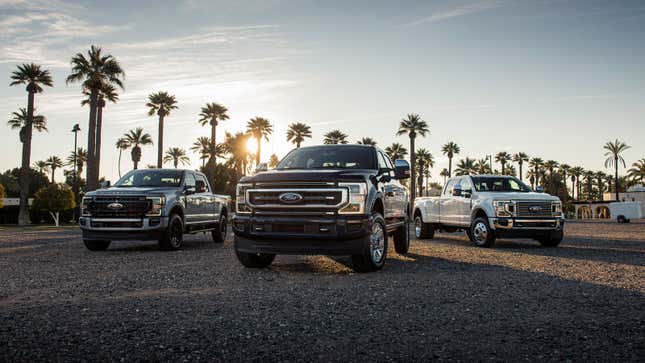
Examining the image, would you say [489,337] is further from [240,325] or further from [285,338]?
[240,325]

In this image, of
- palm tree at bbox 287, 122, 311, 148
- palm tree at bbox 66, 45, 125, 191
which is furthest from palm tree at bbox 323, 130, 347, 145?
palm tree at bbox 66, 45, 125, 191

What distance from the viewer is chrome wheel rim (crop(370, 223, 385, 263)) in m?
8.52

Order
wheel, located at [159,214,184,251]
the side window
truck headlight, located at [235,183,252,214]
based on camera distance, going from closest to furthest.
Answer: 1. truck headlight, located at [235,183,252,214]
2. wheel, located at [159,214,184,251]
3. the side window

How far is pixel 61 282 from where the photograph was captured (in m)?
7.68

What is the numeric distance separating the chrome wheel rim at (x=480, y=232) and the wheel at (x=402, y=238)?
10.1 ft

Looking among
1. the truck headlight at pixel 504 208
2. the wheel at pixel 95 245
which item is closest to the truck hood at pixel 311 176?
the wheel at pixel 95 245

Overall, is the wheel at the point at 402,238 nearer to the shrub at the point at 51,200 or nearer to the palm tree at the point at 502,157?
the shrub at the point at 51,200

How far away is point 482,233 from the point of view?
14.2 meters

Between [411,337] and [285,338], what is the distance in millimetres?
1092

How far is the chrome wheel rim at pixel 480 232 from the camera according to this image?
46.1 ft

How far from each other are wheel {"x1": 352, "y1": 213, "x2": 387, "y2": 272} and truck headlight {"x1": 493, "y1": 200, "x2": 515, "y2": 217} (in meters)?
5.85

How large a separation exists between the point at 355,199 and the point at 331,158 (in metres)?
1.86

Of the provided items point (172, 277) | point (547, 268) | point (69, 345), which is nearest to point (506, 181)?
point (547, 268)

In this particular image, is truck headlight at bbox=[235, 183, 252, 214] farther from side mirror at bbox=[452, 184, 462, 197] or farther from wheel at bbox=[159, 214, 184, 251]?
side mirror at bbox=[452, 184, 462, 197]
